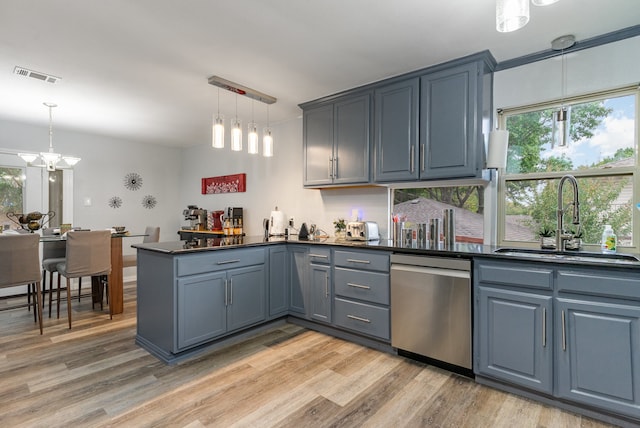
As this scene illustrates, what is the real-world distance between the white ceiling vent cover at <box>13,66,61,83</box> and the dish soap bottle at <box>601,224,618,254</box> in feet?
15.8

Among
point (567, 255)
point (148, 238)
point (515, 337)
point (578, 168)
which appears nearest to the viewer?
point (515, 337)

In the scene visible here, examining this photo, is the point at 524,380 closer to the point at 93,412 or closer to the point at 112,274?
the point at 93,412

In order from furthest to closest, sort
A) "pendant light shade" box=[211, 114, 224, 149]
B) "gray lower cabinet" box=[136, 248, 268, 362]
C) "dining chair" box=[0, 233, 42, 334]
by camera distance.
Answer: "dining chair" box=[0, 233, 42, 334] < "pendant light shade" box=[211, 114, 224, 149] < "gray lower cabinet" box=[136, 248, 268, 362]

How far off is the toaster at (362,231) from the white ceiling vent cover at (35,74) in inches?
125

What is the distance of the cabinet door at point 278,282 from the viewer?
10.6 ft

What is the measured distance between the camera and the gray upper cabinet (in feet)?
10.5

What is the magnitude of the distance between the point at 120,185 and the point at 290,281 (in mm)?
4054

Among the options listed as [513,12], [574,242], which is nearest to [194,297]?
[513,12]

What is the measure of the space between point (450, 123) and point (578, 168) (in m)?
1.05

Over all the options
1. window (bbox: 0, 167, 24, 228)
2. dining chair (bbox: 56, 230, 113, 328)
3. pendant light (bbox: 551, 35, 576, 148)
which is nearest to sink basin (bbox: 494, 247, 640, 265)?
pendant light (bbox: 551, 35, 576, 148)

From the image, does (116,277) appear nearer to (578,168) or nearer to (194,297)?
(194,297)

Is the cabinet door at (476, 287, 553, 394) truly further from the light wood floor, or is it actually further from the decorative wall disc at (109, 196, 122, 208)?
the decorative wall disc at (109, 196, 122, 208)

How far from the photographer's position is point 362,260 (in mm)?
2828

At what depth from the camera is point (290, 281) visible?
134 inches
